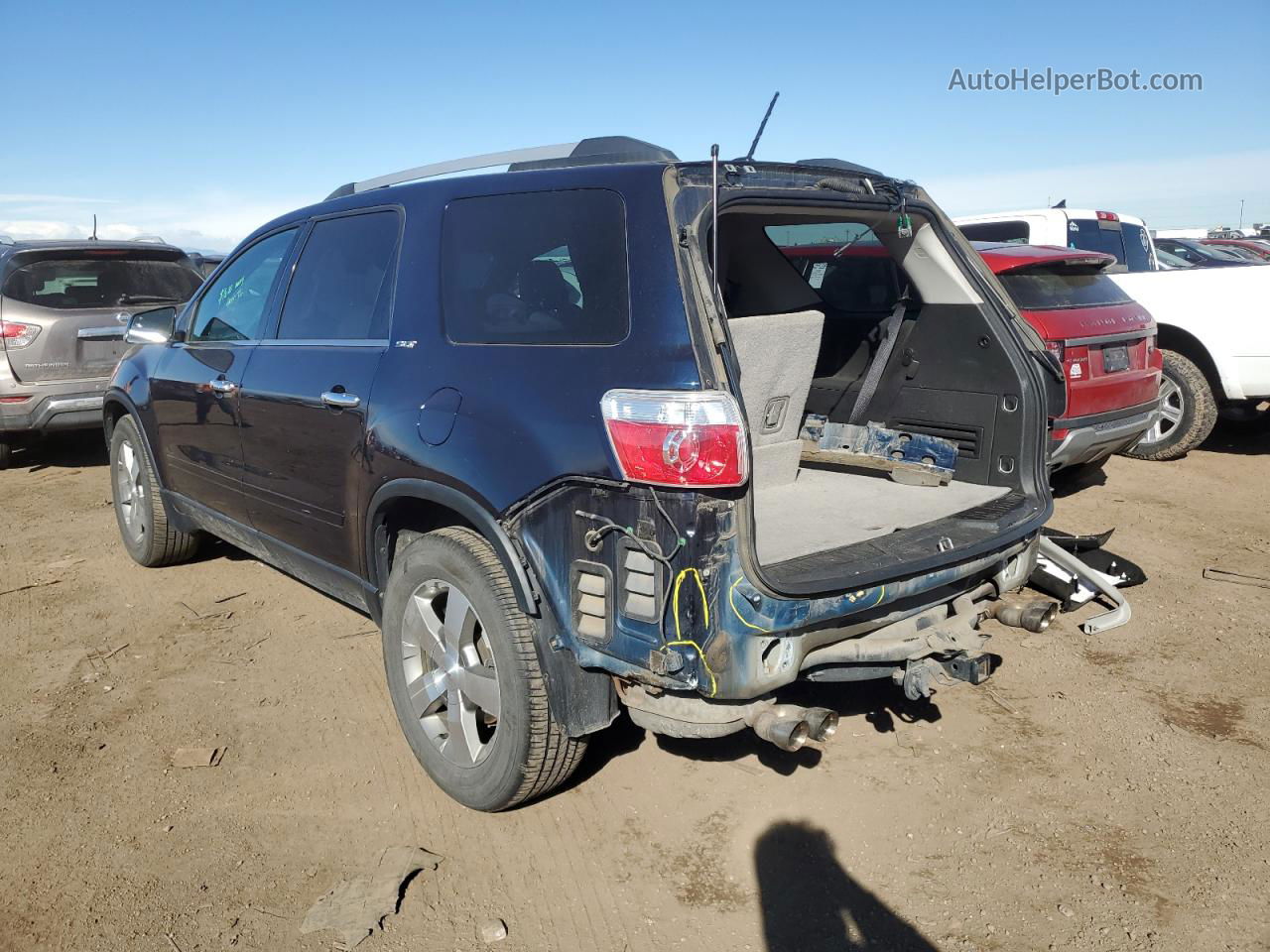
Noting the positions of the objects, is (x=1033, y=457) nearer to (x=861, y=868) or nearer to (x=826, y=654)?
(x=826, y=654)

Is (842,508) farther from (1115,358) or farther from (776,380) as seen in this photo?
(1115,358)

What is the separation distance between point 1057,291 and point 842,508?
3.43 metres

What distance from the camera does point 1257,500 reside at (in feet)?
21.9

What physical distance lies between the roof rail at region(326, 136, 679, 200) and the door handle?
2.64ft

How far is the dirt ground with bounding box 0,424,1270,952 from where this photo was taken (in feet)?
8.51

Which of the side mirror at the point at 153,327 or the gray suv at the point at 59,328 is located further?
the gray suv at the point at 59,328

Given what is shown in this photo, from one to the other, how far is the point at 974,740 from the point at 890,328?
1671mm

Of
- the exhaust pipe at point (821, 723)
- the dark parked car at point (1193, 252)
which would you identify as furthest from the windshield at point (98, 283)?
the dark parked car at point (1193, 252)

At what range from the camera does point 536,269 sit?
2.87m

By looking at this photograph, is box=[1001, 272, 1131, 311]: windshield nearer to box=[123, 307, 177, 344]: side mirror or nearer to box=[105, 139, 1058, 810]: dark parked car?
box=[105, 139, 1058, 810]: dark parked car

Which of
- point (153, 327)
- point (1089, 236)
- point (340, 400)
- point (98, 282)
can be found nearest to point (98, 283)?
point (98, 282)

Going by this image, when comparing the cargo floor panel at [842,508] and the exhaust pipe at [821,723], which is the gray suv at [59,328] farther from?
the exhaust pipe at [821,723]

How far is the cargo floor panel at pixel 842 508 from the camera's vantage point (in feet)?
9.74

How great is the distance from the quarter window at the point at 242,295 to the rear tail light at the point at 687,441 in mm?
2304
